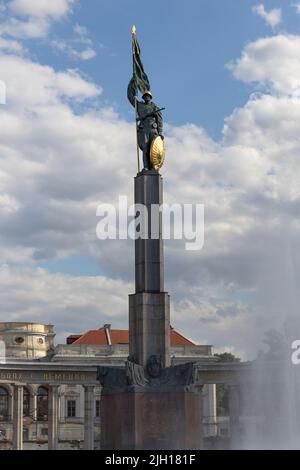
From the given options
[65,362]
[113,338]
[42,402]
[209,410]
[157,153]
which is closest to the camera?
[157,153]

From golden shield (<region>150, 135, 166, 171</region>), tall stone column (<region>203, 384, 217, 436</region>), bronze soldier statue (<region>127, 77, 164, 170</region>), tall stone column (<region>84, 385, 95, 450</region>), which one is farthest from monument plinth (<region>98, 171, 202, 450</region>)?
tall stone column (<region>203, 384, 217, 436</region>)

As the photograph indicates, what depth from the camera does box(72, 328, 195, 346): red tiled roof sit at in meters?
99.1

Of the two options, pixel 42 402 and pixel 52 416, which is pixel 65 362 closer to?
pixel 42 402

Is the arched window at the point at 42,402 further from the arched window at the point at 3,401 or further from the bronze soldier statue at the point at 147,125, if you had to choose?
the bronze soldier statue at the point at 147,125

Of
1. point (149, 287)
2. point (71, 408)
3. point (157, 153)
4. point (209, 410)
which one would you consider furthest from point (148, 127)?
point (71, 408)

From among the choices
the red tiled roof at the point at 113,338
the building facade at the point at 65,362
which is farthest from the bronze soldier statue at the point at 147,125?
the red tiled roof at the point at 113,338

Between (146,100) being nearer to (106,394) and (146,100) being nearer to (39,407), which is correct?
(106,394)

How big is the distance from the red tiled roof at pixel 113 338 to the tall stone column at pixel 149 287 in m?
60.8

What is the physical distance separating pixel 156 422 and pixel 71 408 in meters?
64.3

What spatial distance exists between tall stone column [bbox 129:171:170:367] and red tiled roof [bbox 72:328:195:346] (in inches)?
2393

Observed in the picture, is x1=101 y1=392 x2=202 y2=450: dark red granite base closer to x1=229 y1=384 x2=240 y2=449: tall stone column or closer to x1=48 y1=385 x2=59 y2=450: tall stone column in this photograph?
x1=229 y1=384 x2=240 y2=449: tall stone column

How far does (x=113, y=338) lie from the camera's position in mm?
102312

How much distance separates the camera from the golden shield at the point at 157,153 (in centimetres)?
3894

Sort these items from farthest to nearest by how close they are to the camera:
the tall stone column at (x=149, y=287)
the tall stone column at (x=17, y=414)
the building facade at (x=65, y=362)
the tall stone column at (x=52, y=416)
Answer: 1. the building facade at (x=65, y=362)
2. the tall stone column at (x=52, y=416)
3. the tall stone column at (x=17, y=414)
4. the tall stone column at (x=149, y=287)
